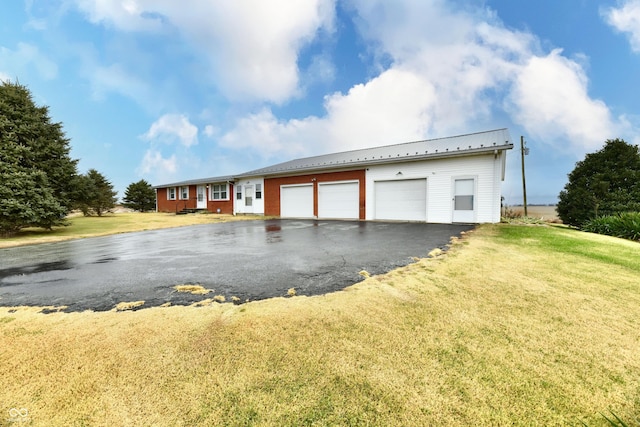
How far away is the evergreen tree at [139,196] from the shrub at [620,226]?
1379 inches

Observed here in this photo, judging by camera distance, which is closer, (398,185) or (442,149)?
(442,149)

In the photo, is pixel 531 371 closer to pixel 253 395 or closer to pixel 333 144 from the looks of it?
pixel 253 395

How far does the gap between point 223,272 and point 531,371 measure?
3919 mm

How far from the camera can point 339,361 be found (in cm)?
186

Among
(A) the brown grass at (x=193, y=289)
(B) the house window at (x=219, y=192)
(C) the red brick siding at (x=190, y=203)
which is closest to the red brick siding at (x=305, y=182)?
(C) the red brick siding at (x=190, y=203)

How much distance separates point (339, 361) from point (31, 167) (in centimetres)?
1446

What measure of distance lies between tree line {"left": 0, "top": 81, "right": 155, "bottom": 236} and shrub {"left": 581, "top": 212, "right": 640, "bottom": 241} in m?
20.6

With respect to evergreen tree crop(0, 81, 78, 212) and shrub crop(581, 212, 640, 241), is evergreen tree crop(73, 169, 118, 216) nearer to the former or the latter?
evergreen tree crop(0, 81, 78, 212)

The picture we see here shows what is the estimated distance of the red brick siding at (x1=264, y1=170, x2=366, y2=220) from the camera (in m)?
14.4

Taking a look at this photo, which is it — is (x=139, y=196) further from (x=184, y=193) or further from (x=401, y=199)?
(x=401, y=199)

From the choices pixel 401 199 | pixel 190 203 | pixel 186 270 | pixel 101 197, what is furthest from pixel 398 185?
pixel 101 197

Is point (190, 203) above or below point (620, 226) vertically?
above

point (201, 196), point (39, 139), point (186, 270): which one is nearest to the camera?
point (186, 270)

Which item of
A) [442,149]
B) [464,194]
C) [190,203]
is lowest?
[464,194]
